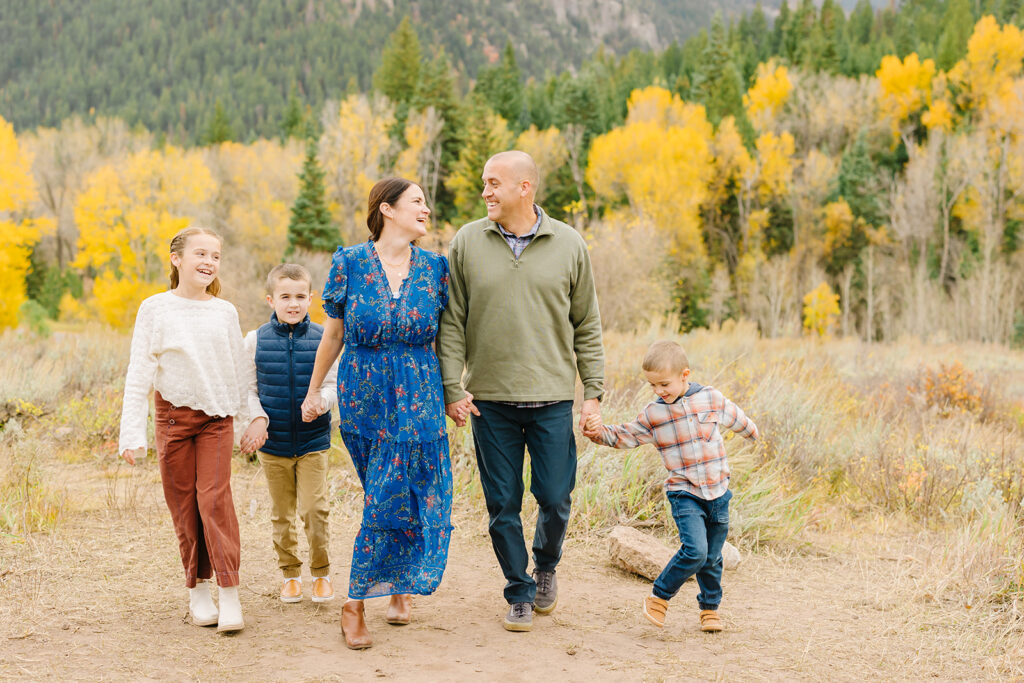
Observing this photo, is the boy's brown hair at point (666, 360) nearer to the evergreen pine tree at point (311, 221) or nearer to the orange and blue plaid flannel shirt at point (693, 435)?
the orange and blue plaid flannel shirt at point (693, 435)

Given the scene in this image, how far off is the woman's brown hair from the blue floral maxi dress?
14 cm

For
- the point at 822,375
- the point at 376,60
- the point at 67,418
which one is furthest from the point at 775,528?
the point at 376,60

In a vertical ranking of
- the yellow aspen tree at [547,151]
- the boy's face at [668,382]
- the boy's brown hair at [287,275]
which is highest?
the yellow aspen tree at [547,151]

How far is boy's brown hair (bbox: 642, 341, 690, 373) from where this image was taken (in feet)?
12.3

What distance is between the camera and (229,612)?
3.66 metres

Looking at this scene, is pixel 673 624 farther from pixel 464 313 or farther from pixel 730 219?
pixel 730 219

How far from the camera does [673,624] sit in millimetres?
4020

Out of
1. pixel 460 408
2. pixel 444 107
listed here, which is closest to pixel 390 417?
pixel 460 408

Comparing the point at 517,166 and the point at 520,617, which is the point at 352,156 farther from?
the point at 520,617

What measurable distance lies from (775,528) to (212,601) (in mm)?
3777

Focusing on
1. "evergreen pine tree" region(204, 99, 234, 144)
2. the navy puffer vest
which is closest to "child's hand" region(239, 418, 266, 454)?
the navy puffer vest

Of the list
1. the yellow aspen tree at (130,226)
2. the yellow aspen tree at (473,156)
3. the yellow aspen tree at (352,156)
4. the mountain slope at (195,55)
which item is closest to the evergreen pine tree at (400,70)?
the yellow aspen tree at (473,156)

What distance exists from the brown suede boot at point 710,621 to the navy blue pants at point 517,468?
84 cm

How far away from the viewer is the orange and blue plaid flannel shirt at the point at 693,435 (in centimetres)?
375
